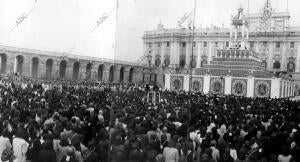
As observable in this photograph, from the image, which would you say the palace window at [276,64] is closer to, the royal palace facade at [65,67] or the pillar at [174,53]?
the pillar at [174,53]

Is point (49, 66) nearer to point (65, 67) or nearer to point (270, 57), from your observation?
point (65, 67)

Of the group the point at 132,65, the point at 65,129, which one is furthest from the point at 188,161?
the point at 132,65

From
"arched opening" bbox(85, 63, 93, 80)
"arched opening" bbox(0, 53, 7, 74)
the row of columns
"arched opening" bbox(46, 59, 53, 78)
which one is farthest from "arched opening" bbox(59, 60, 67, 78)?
"arched opening" bbox(0, 53, 7, 74)

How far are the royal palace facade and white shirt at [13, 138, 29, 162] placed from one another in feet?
135

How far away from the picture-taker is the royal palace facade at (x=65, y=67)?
49.4 metres

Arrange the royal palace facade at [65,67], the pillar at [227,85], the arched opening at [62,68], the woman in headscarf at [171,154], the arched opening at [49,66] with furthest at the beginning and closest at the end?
the arched opening at [62,68]
the arched opening at [49,66]
the royal palace facade at [65,67]
the pillar at [227,85]
the woman in headscarf at [171,154]

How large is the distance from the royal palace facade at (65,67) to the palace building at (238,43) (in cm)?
546

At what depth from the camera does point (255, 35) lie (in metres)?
65.0

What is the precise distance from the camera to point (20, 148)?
345 inches

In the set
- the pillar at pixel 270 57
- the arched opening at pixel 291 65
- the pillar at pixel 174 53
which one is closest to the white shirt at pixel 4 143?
the arched opening at pixel 291 65

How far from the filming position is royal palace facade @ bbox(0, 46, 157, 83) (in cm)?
4938

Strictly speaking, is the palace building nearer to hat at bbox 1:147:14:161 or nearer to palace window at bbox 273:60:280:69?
palace window at bbox 273:60:280:69

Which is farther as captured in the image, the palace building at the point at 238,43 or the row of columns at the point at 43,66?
the palace building at the point at 238,43

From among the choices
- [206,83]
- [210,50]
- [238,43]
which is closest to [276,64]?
[238,43]
